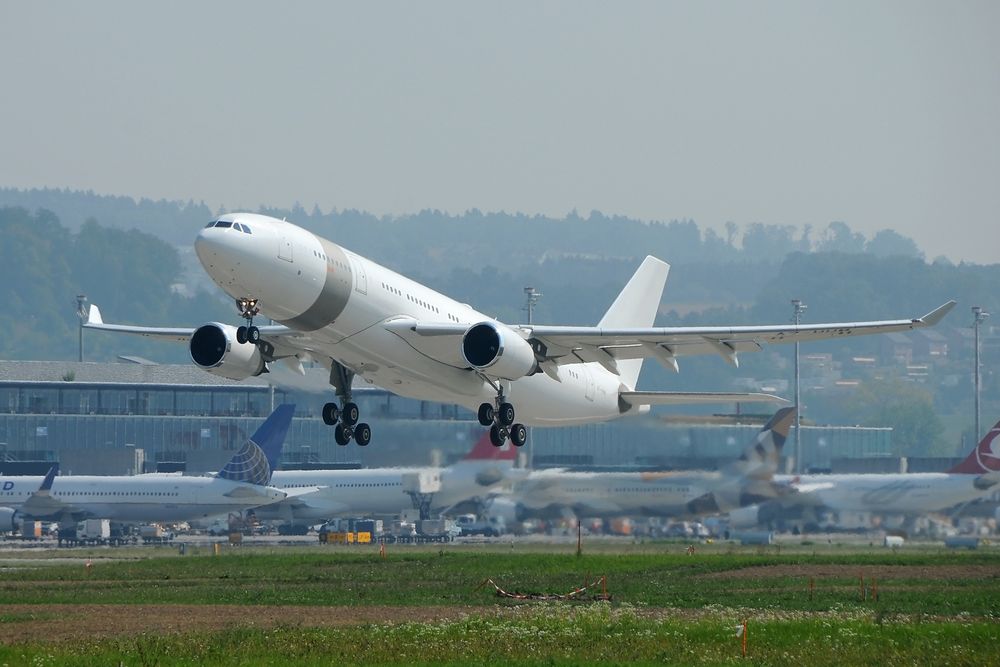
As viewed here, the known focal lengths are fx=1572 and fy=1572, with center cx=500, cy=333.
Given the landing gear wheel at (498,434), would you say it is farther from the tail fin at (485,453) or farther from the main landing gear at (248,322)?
the tail fin at (485,453)

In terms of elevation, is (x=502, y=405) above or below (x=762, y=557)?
above

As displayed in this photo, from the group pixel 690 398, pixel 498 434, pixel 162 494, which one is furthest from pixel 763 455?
pixel 162 494

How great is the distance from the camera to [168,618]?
127 feet

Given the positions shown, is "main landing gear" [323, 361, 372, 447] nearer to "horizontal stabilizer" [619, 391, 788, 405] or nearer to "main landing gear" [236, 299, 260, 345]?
"main landing gear" [236, 299, 260, 345]

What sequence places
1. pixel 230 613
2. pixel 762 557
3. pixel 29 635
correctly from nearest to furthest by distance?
pixel 29 635 → pixel 230 613 → pixel 762 557

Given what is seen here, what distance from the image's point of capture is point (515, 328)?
141 feet

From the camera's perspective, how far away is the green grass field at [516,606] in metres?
30.0

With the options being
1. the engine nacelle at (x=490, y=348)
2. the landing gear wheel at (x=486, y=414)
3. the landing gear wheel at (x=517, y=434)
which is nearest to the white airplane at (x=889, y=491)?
the landing gear wheel at (x=517, y=434)

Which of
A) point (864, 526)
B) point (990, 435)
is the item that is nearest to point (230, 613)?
point (864, 526)

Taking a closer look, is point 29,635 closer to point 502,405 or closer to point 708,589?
point 502,405

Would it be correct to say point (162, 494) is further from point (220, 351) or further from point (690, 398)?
point (220, 351)

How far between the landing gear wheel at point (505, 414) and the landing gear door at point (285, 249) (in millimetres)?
9518

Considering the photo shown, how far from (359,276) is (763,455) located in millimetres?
28086

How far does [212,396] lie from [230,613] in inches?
2974
